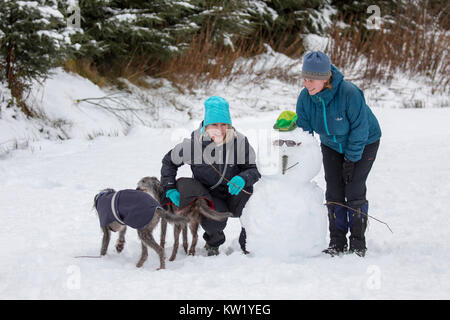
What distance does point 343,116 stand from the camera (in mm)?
3133

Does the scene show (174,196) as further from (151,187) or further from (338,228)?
(338,228)

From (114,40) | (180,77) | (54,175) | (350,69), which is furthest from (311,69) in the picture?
(350,69)

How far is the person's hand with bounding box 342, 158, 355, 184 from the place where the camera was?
3.26 metres

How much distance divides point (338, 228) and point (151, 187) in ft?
4.85

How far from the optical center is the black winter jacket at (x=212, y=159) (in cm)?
329

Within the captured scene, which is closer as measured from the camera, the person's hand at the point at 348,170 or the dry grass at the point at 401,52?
the person's hand at the point at 348,170

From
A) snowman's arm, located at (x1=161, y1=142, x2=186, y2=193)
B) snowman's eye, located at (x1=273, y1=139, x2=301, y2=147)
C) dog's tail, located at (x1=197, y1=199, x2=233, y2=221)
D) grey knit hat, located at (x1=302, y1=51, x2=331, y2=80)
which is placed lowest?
dog's tail, located at (x1=197, y1=199, x2=233, y2=221)

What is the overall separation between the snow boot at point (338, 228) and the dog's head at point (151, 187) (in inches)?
52.4

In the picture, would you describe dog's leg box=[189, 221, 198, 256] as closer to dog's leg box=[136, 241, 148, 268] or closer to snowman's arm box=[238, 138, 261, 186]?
dog's leg box=[136, 241, 148, 268]

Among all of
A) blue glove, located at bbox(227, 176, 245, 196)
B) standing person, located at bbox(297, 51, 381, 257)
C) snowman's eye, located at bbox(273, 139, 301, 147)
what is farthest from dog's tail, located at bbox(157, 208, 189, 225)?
standing person, located at bbox(297, 51, 381, 257)

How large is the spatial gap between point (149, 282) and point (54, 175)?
318 centimetres

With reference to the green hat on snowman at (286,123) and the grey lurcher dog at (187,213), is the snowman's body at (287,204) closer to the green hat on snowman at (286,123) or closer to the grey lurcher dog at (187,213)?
the green hat on snowman at (286,123)

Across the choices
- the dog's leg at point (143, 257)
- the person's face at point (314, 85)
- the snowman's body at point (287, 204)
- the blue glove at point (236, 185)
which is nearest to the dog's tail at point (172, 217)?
the dog's leg at point (143, 257)
